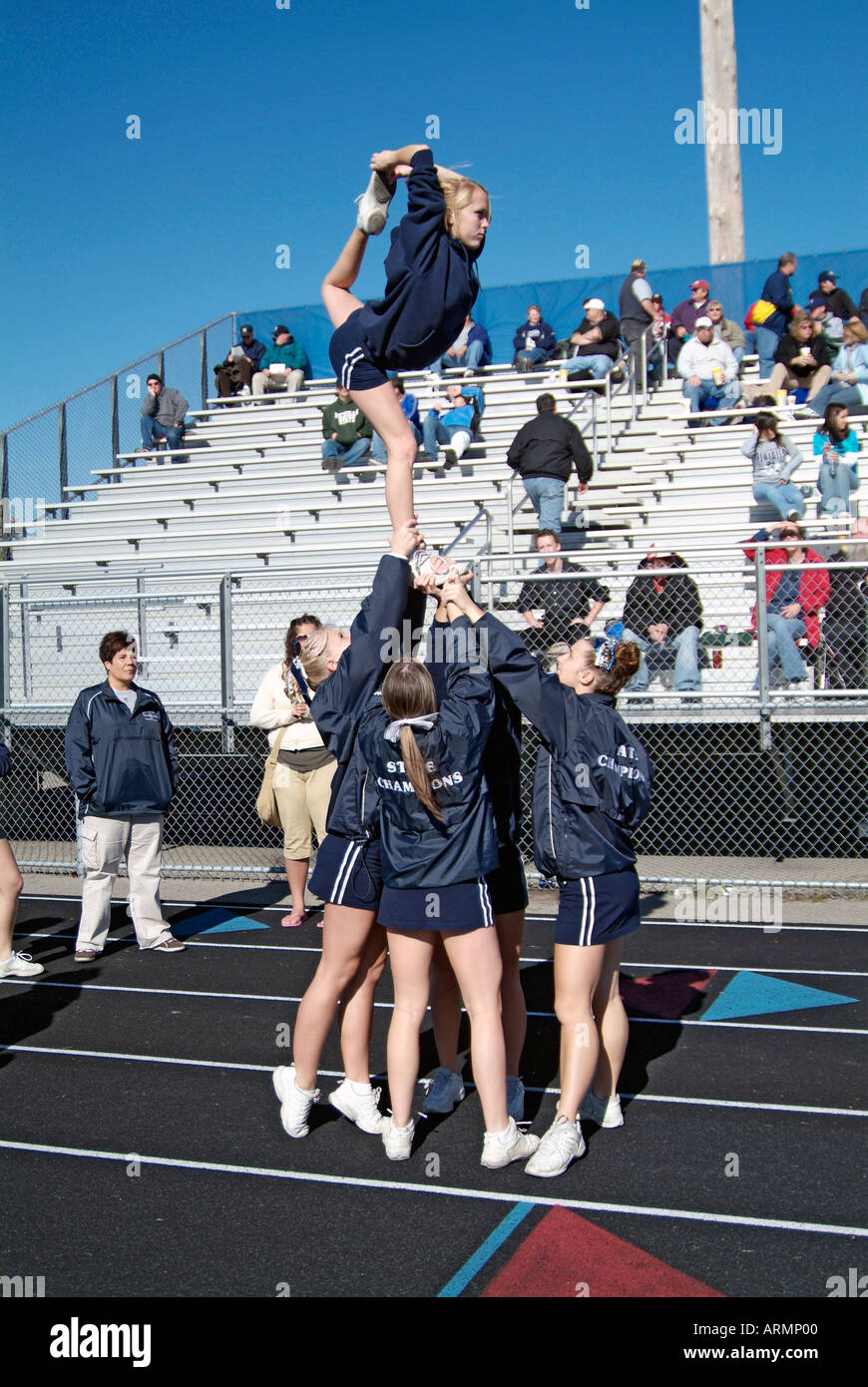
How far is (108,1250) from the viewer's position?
3.85 m

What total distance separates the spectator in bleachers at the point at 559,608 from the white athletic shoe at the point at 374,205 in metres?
5.31

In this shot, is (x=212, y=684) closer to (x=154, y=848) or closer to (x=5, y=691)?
(x=5, y=691)

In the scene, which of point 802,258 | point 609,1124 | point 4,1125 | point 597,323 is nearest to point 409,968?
point 609,1124

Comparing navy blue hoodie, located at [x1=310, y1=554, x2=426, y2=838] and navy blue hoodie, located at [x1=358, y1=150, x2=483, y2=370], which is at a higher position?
navy blue hoodie, located at [x1=358, y1=150, x2=483, y2=370]

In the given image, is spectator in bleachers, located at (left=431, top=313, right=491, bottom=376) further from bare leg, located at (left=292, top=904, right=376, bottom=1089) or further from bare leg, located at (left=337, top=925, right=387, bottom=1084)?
bare leg, located at (left=292, top=904, right=376, bottom=1089)

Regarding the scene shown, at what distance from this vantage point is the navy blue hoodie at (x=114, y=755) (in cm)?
739

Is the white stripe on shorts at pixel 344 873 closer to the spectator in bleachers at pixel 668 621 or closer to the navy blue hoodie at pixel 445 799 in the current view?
the navy blue hoodie at pixel 445 799

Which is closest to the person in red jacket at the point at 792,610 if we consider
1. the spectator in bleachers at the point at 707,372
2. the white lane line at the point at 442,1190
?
the white lane line at the point at 442,1190

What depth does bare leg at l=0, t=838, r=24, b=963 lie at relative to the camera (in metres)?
6.91

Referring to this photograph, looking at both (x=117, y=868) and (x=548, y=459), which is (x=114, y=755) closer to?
(x=117, y=868)

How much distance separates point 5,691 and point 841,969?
7159 millimetres

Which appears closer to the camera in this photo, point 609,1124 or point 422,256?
point 422,256

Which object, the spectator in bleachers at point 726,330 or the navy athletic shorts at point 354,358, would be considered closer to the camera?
the navy athletic shorts at point 354,358

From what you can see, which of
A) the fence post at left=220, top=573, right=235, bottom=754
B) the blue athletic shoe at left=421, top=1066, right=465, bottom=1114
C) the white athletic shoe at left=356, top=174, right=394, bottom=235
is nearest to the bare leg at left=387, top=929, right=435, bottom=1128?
the blue athletic shoe at left=421, top=1066, right=465, bottom=1114
